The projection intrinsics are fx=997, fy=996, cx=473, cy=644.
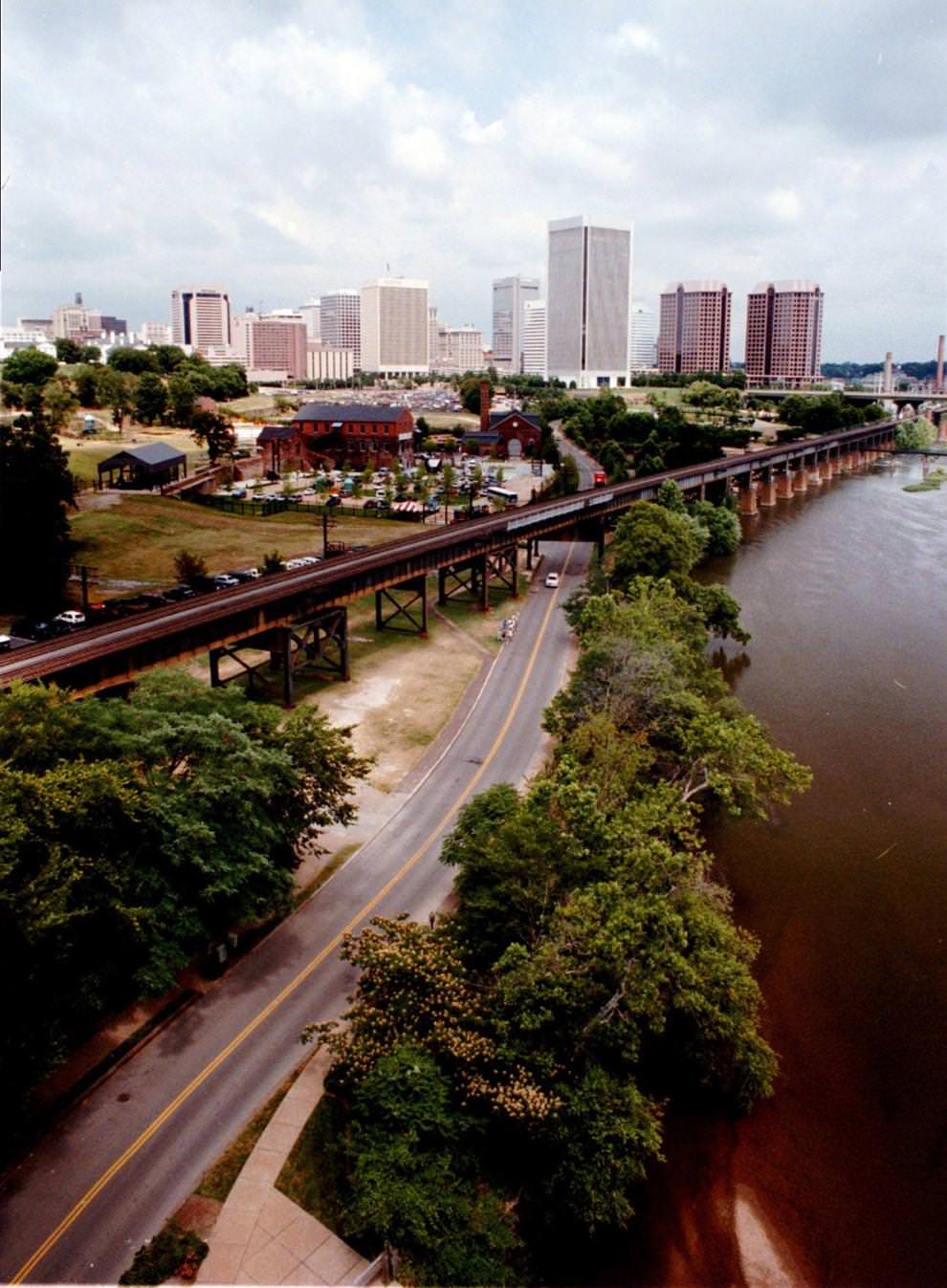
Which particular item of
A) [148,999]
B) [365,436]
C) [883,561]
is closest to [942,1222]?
[148,999]

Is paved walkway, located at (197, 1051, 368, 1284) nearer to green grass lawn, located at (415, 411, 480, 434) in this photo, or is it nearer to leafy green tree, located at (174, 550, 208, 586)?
leafy green tree, located at (174, 550, 208, 586)

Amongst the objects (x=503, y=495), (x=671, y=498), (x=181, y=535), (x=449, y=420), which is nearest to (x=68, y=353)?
(x=449, y=420)

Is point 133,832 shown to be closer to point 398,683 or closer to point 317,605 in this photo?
point 317,605

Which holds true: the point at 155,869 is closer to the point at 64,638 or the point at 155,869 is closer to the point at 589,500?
the point at 64,638

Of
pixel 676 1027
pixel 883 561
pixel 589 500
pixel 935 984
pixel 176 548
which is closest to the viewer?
pixel 676 1027

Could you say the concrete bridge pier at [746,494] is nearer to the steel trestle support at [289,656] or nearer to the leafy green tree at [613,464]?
the leafy green tree at [613,464]

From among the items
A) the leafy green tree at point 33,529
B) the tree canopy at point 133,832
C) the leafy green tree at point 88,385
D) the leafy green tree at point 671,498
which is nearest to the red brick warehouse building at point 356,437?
the leafy green tree at point 88,385
